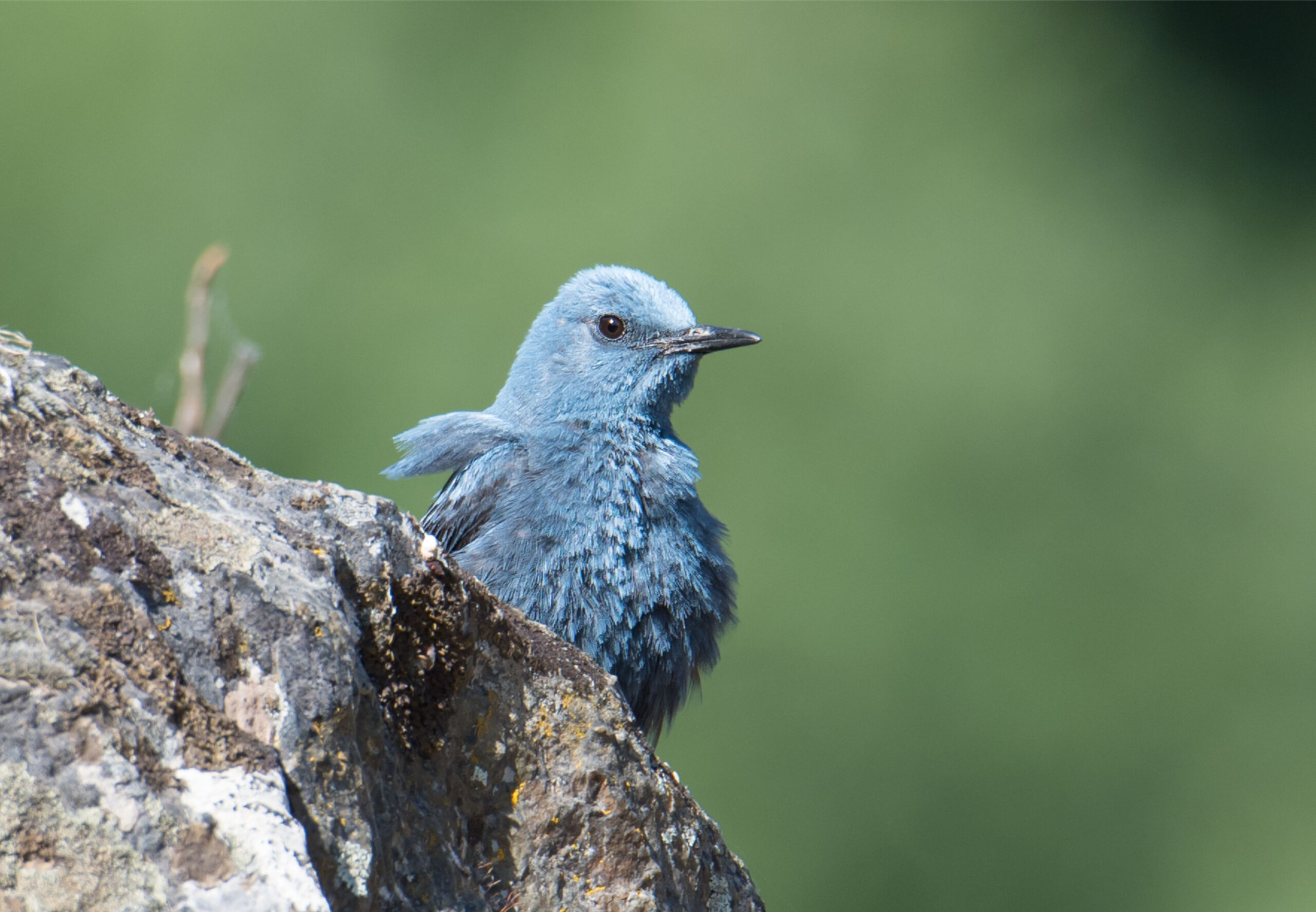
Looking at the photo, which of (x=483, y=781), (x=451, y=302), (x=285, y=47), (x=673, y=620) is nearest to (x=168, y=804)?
(x=483, y=781)

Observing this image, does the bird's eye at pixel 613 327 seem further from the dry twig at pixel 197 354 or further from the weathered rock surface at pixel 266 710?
the weathered rock surface at pixel 266 710

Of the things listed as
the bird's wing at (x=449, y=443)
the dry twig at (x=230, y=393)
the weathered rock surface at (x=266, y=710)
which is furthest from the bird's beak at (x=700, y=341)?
the weathered rock surface at (x=266, y=710)

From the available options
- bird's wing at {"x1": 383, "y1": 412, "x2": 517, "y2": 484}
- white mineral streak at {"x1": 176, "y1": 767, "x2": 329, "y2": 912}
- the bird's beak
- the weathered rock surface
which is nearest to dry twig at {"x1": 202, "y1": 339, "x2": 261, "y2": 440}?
bird's wing at {"x1": 383, "y1": 412, "x2": 517, "y2": 484}

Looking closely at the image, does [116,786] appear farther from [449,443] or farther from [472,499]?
[449,443]

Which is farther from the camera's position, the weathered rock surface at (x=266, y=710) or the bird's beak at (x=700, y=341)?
the bird's beak at (x=700, y=341)

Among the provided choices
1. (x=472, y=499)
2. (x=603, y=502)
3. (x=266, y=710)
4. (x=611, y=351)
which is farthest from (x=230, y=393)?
(x=266, y=710)

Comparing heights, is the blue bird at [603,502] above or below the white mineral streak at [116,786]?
above

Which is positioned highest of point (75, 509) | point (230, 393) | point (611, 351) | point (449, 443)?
point (611, 351)
